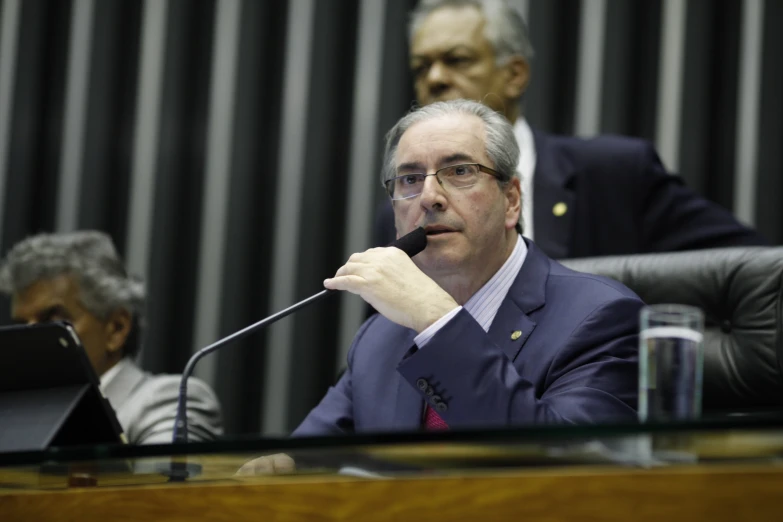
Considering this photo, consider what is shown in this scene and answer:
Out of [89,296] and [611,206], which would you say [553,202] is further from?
[89,296]

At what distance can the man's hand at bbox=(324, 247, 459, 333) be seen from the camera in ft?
4.91

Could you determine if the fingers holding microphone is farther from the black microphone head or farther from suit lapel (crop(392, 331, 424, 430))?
suit lapel (crop(392, 331, 424, 430))

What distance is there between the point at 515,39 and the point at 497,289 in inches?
46.6

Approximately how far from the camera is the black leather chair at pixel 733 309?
5.74 feet

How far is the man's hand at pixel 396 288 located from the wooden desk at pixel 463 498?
0.54 metres

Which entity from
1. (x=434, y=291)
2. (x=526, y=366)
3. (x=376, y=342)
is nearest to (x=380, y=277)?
(x=434, y=291)

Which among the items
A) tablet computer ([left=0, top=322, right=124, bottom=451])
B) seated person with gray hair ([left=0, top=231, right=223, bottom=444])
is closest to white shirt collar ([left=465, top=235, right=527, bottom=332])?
tablet computer ([left=0, top=322, right=124, bottom=451])

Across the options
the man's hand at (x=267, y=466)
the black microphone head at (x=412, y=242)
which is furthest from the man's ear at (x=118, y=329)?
the man's hand at (x=267, y=466)

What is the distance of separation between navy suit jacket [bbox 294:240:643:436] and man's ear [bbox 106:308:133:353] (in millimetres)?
873

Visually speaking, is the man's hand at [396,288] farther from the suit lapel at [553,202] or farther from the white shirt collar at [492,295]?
the suit lapel at [553,202]

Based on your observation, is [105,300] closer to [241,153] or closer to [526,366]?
[241,153]

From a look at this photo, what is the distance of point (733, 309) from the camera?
1.83 m

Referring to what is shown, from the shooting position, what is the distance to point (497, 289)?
1.80 metres

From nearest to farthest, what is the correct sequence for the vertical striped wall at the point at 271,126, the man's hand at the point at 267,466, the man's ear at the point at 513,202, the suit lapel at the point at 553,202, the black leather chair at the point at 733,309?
the man's hand at the point at 267,466
the black leather chair at the point at 733,309
the man's ear at the point at 513,202
the suit lapel at the point at 553,202
the vertical striped wall at the point at 271,126
